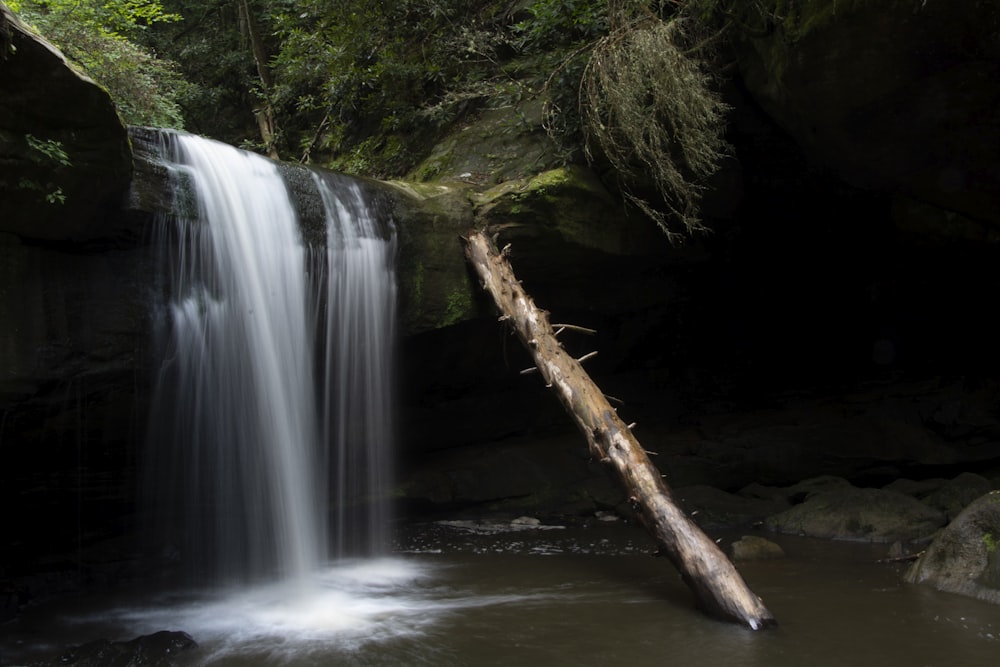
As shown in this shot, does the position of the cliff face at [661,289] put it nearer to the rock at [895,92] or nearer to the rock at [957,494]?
the rock at [895,92]

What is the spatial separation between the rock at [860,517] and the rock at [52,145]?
6.49 metres

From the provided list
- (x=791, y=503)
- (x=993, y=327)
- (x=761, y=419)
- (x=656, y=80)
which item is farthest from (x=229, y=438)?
(x=993, y=327)

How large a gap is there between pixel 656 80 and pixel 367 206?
2853mm

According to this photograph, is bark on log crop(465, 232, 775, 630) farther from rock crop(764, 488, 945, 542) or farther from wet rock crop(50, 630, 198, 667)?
wet rock crop(50, 630, 198, 667)

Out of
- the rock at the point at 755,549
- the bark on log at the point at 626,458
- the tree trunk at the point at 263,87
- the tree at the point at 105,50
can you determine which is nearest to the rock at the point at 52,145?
the bark on log at the point at 626,458

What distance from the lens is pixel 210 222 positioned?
6012 millimetres

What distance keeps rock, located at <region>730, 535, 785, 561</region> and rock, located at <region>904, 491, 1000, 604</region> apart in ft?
3.72

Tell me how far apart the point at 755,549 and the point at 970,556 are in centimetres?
163

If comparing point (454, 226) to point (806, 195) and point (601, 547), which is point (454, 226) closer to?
point (601, 547)

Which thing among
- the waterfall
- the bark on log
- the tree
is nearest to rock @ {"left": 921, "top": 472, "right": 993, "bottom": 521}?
the bark on log

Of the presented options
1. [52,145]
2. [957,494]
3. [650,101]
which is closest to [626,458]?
[650,101]

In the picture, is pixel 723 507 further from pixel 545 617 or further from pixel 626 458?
pixel 545 617

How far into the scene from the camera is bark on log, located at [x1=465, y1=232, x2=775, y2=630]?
4.90 m

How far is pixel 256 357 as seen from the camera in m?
6.29
